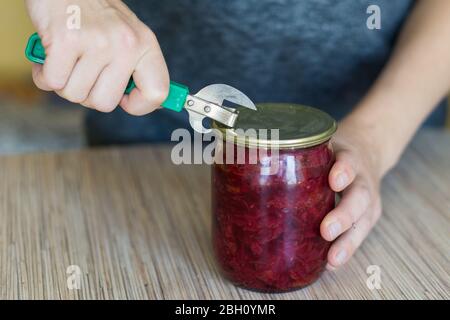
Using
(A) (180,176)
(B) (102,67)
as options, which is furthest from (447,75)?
(B) (102,67)

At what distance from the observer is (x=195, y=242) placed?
0.92 meters

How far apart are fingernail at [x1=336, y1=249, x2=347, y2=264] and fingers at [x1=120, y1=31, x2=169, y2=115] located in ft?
0.90

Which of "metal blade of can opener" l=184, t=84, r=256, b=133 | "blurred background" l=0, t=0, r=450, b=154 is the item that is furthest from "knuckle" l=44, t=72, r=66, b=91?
"blurred background" l=0, t=0, r=450, b=154

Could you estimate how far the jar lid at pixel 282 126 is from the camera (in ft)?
2.35

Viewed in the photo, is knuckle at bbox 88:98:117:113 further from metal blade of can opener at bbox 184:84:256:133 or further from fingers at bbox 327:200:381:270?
fingers at bbox 327:200:381:270

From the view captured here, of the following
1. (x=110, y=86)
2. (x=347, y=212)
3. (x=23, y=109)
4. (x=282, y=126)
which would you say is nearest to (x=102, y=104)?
(x=110, y=86)

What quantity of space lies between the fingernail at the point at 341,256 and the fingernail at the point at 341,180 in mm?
88

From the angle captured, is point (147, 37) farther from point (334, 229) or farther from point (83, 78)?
point (334, 229)

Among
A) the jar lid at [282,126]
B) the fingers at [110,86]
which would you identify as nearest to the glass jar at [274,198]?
the jar lid at [282,126]

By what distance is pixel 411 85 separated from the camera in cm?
103

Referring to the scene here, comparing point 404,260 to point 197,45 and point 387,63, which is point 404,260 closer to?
point 387,63

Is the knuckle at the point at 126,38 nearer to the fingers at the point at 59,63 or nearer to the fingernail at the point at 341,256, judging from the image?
the fingers at the point at 59,63

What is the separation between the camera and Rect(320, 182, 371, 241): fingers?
78 centimetres

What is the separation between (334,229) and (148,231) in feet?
0.92
